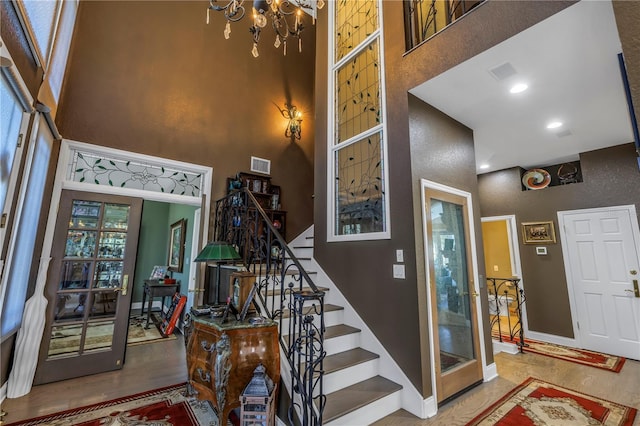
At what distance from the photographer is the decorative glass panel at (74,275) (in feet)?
11.1

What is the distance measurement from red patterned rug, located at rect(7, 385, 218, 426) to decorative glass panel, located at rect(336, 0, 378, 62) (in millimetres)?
4545

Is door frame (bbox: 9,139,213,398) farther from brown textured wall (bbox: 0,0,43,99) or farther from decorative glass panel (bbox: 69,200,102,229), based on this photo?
brown textured wall (bbox: 0,0,43,99)

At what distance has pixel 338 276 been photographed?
348 cm

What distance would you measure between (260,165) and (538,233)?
503 centimetres

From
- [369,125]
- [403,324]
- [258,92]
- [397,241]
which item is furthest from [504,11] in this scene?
[258,92]

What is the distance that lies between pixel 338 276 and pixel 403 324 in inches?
39.1

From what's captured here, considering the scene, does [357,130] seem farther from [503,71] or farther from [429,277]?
[429,277]

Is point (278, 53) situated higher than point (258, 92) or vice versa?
point (278, 53)

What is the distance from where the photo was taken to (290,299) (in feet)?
7.16

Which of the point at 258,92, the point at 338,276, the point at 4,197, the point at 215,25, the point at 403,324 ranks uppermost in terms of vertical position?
the point at 215,25

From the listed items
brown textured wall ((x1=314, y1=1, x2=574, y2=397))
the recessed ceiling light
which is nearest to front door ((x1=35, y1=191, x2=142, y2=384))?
brown textured wall ((x1=314, y1=1, x2=574, y2=397))

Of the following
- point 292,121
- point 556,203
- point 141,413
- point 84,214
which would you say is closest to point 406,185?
point 141,413

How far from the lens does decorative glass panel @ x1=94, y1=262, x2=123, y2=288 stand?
3600 mm

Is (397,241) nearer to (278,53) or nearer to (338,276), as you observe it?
(338,276)
